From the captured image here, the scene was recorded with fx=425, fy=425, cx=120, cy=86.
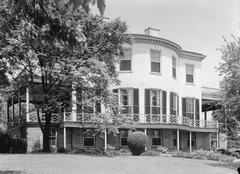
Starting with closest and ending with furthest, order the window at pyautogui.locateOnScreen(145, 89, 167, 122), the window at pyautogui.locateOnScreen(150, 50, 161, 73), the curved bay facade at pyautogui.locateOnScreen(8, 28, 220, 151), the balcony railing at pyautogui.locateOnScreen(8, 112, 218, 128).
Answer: the balcony railing at pyautogui.locateOnScreen(8, 112, 218, 128)
the curved bay facade at pyautogui.locateOnScreen(8, 28, 220, 151)
the window at pyautogui.locateOnScreen(145, 89, 167, 122)
the window at pyautogui.locateOnScreen(150, 50, 161, 73)

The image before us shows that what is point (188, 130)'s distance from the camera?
1481 inches

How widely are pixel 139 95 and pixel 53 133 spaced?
766cm

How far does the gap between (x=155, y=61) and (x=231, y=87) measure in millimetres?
13340

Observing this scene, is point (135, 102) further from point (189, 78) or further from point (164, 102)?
point (189, 78)

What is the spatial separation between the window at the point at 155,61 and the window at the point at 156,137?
16.6 ft

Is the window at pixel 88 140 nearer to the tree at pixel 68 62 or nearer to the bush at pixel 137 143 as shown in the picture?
the bush at pixel 137 143

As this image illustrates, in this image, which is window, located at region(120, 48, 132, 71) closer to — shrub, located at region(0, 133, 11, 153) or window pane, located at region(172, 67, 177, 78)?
window pane, located at region(172, 67, 177, 78)

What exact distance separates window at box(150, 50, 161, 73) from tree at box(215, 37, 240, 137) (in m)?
12.1

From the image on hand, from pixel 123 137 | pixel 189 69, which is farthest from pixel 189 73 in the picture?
pixel 123 137

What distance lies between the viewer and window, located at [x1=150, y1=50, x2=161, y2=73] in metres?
35.8

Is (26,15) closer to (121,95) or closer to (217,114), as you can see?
(217,114)

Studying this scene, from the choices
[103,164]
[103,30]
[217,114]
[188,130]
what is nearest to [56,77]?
[103,30]

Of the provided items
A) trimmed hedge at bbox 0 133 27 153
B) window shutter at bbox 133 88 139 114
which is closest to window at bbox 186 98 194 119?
window shutter at bbox 133 88 139 114

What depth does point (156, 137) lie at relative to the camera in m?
35.5
